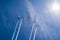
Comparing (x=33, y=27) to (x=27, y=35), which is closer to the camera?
(x=33, y=27)

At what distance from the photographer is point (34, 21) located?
44.9 feet

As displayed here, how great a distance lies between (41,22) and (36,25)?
2.41ft

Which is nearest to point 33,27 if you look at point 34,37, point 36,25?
point 36,25

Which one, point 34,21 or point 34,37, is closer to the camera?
point 34,21

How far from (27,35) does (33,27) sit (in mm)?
1579

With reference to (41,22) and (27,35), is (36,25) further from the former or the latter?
(27,35)

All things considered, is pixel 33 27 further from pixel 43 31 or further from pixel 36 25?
pixel 43 31

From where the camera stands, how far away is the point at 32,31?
14727 millimetres

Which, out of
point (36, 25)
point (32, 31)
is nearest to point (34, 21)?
point (36, 25)

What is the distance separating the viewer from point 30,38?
1426 centimetres

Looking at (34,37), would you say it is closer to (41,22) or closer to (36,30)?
(36,30)

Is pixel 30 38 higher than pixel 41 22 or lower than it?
lower

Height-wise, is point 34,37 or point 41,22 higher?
point 41,22

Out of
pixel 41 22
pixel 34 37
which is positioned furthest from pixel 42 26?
pixel 34 37
